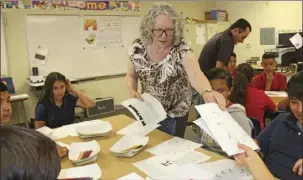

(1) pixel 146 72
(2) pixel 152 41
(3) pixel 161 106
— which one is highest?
(2) pixel 152 41

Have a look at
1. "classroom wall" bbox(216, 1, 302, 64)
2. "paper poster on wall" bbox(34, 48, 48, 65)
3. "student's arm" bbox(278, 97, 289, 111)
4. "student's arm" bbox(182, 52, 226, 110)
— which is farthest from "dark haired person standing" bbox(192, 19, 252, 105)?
"classroom wall" bbox(216, 1, 302, 64)

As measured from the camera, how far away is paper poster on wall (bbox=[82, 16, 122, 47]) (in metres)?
5.02

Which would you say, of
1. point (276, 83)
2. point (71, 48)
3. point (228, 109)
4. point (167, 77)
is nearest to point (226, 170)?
point (228, 109)

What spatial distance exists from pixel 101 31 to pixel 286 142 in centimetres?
422

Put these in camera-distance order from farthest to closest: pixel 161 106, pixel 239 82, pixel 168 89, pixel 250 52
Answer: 1. pixel 250 52
2. pixel 239 82
3. pixel 168 89
4. pixel 161 106

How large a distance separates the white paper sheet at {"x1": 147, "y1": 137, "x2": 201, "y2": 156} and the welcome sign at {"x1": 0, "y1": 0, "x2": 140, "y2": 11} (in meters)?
3.79

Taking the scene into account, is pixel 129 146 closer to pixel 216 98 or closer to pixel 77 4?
pixel 216 98

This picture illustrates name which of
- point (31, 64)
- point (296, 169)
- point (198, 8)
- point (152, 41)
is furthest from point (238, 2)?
point (296, 169)

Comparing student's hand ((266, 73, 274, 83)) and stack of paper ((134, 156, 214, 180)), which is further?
student's hand ((266, 73, 274, 83))

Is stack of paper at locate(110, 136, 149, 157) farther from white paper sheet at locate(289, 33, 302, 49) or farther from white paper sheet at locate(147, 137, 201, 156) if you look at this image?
white paper sheet at locate(289, 33, 302, 49)

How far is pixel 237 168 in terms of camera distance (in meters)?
1.22

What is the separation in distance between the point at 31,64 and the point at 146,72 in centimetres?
335

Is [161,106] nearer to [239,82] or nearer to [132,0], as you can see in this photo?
[239,82]

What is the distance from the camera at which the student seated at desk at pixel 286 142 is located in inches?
53.3
